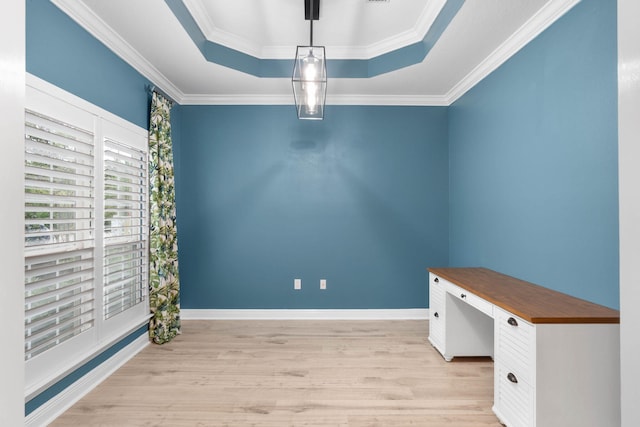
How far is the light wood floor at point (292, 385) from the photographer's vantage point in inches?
84.4

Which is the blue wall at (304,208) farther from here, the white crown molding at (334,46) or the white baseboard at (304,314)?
the white crown molding at (334,46)

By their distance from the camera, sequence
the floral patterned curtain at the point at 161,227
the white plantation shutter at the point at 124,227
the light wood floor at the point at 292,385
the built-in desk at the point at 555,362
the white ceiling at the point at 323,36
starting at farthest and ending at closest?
1. the floral patterned curtain at the point at 161,227
2. the white plantation shutter at the point at 124,227
3. the white ceiling at the point at 323,36
4. the light wood floor at the point at 292,385
5. the built-in desk at the point at 555,362

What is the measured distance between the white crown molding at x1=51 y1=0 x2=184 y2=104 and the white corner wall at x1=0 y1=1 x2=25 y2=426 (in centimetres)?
211

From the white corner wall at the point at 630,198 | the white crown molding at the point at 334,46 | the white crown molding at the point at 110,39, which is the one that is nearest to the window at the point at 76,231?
the white crown molding at the point at 110,39

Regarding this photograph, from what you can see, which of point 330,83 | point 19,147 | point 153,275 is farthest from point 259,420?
point 330,83

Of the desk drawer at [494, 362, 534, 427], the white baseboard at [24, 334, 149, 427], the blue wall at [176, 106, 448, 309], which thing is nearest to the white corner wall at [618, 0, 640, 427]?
the desk drawer at [494, 362, 534, 427]

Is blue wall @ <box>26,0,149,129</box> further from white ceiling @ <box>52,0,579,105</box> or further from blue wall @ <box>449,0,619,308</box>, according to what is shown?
blue wall @ <box>449,0,619,308</box>

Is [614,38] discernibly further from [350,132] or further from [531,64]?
[350,132]

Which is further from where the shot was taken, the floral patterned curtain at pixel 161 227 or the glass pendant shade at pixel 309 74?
the floral patterned curtain at pixel 161 227

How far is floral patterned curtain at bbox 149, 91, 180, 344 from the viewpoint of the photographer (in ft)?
10.5

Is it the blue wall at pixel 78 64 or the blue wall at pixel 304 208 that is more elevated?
the blue wall at pixel 78 64

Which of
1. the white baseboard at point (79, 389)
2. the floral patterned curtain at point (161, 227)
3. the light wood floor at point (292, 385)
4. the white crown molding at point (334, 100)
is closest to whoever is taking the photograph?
the white baseboard at point (79, 389)

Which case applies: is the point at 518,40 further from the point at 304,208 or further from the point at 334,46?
the point at 304,208

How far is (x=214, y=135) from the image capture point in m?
4.02
